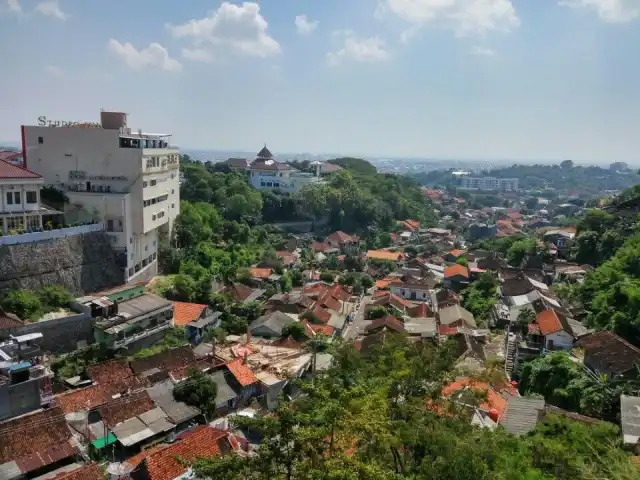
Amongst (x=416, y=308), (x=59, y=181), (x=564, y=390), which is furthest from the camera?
(x=416, y=308)

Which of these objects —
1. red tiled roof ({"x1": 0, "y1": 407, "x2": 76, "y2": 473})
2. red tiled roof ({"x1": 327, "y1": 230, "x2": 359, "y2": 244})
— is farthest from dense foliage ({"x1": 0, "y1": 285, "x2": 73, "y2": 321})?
red tiled roof ({"x1": 327, "y1": 230, "x2": 359, "y2": 244})

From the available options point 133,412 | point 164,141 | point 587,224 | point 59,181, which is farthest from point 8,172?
point 587,224

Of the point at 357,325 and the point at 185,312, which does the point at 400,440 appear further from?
the point at 357,325

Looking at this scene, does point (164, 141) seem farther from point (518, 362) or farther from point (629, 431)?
point (629, 431)

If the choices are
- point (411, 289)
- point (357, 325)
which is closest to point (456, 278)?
point (411, 289)

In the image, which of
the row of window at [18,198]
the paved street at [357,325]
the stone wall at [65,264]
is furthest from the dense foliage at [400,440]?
the row of window at [18,198]

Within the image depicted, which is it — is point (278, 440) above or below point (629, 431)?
above
